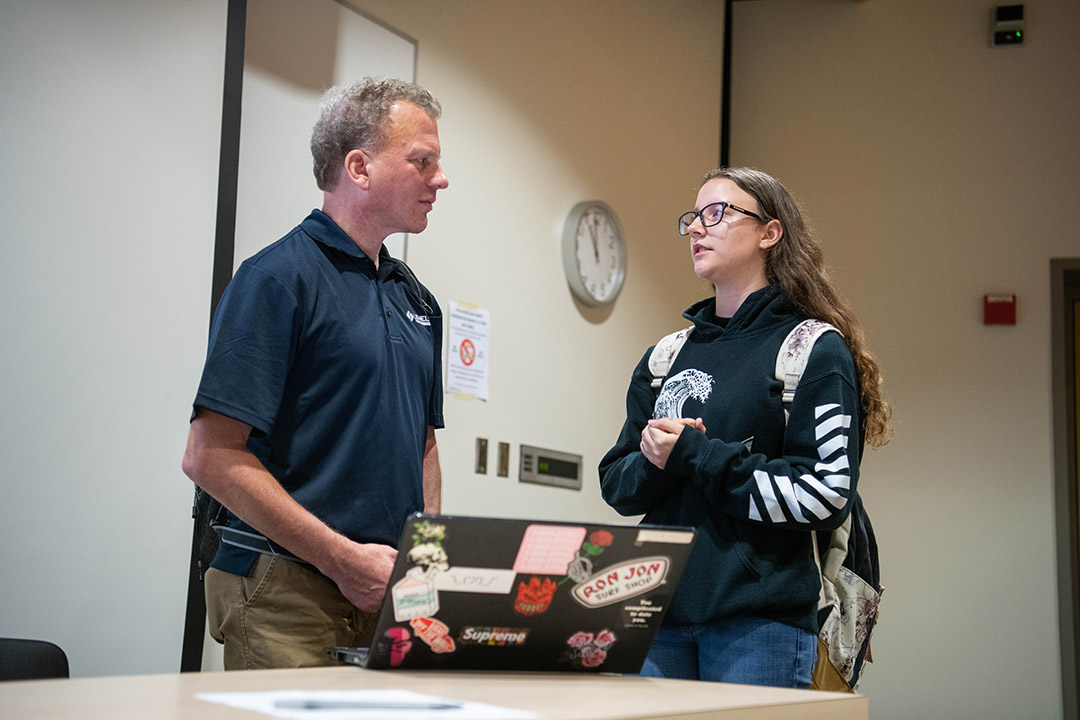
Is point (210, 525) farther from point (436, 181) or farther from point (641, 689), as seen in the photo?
point (641, 689)

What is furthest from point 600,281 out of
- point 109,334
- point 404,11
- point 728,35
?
point 109,334

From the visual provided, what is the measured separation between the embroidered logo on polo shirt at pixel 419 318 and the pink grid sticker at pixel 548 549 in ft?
2.61

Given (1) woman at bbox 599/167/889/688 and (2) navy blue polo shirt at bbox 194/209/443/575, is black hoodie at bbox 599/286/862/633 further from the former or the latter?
(2) navy blue polo shirt at bbox 194/209/443/575

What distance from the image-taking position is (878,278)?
199 inches

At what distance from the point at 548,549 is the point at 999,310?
412cm

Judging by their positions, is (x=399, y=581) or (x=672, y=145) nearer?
(x=399, y=581)

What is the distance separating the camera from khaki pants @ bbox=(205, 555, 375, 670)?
5.60 ft

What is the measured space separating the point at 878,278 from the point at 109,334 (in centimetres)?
366

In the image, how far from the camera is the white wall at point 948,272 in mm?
4703

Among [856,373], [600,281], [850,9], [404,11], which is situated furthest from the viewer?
[850,9]

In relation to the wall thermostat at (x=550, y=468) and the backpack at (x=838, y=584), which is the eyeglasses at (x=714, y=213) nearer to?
the backpack at (x=838, y=584)

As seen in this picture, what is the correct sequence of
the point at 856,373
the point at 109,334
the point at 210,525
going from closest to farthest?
the point at 210,525 < the point at 856,373 < the point at 109,334

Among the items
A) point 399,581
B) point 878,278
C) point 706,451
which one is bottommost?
point 399,581

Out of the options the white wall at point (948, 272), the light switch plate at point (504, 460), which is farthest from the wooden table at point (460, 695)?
the white wall at point (948, 272)
